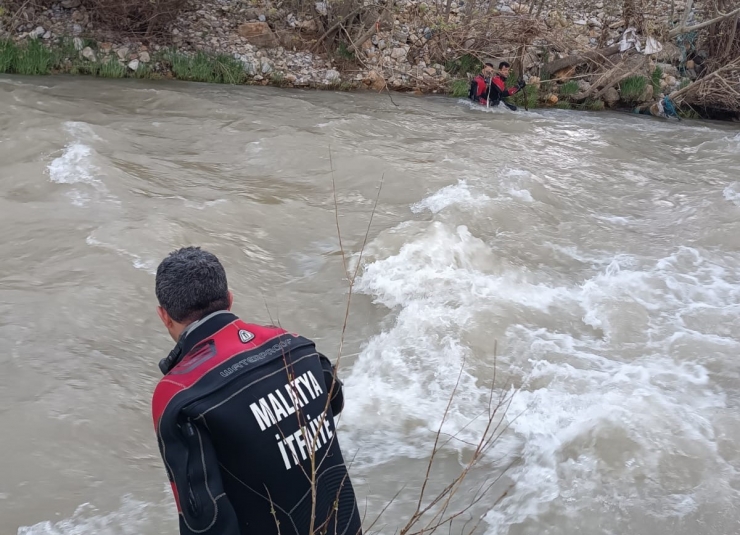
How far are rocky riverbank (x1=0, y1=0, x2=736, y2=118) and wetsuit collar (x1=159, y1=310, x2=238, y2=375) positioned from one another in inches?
385

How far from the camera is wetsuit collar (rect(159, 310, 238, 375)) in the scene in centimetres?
187

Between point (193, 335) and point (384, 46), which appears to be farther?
point (384, 46)

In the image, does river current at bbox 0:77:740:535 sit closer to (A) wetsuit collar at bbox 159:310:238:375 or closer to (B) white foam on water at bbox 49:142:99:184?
(B) white foam on water at bbox 49:142:99:184

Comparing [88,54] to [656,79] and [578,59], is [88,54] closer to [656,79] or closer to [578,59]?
[578,59]

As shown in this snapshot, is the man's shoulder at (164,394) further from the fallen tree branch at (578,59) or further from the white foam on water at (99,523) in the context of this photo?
the fallen tree branch at (578,59)

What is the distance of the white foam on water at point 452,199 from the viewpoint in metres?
6.39

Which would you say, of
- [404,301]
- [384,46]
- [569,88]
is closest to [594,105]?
[569,88]

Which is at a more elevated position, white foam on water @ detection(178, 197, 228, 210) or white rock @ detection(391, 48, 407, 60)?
white rock @ detection(391, 48, 407, 60)

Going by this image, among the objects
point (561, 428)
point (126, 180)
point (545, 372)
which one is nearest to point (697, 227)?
point (545, 372)

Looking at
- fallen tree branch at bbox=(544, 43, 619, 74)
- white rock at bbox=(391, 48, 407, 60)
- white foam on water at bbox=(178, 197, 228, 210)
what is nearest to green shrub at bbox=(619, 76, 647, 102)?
fallen tree branch at bbox=(544, 43, 619, 74)

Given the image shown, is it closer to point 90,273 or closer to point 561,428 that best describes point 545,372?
point 561,428

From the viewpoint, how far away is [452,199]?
653cm

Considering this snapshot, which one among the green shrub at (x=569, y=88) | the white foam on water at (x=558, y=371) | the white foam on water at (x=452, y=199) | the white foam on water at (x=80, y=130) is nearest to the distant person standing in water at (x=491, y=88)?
the green shrub at (x=569, y=88)

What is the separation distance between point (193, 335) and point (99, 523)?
1.51m
